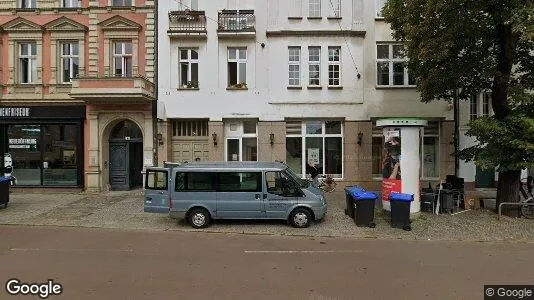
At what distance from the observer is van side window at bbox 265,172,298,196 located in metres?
10.5

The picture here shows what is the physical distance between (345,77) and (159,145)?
8944mm

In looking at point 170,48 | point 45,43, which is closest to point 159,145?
point 170,48

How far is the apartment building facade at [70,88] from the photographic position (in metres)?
16.9

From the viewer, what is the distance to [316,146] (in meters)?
17.1

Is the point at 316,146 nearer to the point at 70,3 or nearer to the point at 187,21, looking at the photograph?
the point at 187,21

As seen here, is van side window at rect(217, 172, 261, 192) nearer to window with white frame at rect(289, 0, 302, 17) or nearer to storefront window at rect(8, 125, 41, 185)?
window with white frame at rect(289, 0, 302, 17)

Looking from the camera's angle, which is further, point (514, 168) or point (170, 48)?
point (170, 48)

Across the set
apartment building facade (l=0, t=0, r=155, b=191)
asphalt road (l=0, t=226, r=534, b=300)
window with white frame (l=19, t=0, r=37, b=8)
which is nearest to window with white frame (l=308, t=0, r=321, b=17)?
apartment building facade (l=0, t=0, r=155, b=191)

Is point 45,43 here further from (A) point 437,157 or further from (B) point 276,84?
(A) point 437,157

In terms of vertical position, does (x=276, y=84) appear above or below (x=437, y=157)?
above

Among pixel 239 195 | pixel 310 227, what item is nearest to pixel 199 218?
pixel 239 195

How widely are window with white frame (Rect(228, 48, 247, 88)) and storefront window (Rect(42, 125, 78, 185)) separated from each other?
778 centimetres

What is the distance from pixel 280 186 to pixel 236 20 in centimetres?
936

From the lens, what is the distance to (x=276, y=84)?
16.7 meters
